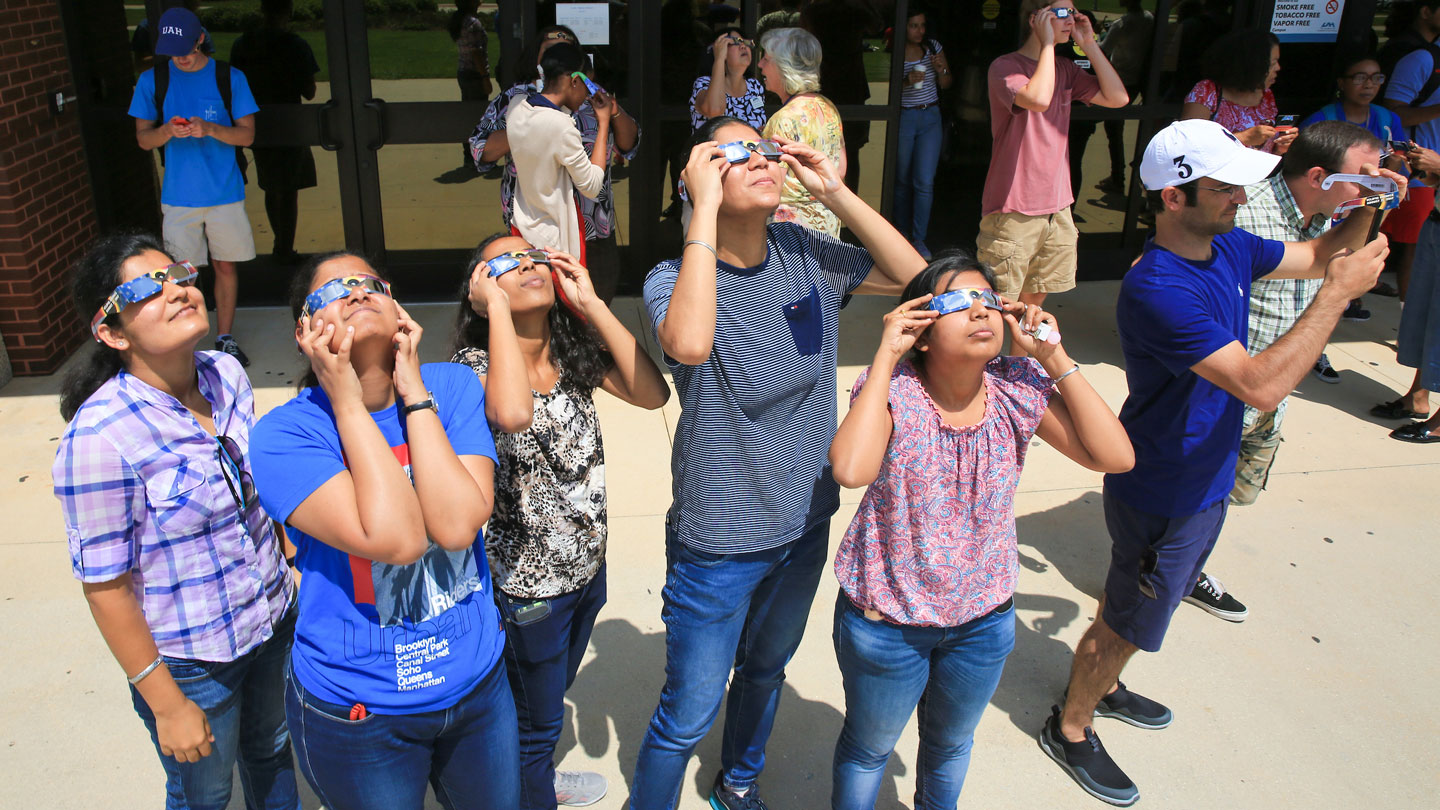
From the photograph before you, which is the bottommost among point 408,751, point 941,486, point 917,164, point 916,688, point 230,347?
point 230,347

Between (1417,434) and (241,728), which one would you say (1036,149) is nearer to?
(1417,434)

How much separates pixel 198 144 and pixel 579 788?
13.9 ft

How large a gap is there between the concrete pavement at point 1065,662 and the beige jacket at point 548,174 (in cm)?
106

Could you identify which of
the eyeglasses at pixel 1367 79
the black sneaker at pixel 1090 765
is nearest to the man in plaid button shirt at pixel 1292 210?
the black sneaker at pixel 1090 765

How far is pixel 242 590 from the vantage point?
227 cm

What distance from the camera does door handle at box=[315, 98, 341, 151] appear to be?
6.06m

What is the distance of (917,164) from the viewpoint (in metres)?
7.01

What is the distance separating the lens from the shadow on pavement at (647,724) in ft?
10.0

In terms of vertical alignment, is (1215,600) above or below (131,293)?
below

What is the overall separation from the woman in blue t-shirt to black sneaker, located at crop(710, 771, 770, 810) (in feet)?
3.20

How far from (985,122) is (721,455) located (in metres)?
7.99

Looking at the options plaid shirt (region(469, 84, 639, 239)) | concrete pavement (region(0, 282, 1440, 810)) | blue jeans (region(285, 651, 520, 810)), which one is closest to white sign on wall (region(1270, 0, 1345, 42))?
concrete pavement (region(0, 282, 1440, 810))

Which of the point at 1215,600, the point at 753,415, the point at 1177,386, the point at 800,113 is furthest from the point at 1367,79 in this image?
the point at 753,415

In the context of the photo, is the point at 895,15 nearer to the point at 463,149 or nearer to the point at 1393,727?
the point at 463,149
